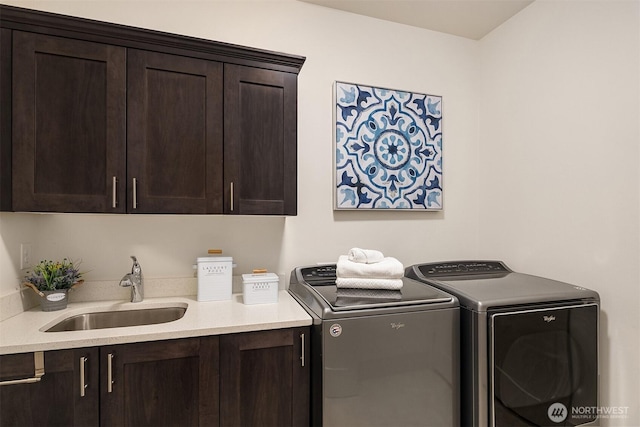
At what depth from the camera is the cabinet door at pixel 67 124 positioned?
55.1 inches

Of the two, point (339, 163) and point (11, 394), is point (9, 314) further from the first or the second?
point (339, 163)

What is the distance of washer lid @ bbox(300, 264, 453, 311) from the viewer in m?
1.51

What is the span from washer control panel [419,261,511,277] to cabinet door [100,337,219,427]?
1337 mm

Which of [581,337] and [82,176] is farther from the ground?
[82,176]

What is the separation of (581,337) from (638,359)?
0.79ft

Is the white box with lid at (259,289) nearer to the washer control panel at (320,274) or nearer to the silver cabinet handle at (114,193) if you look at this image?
the washer control panel at (320,274)

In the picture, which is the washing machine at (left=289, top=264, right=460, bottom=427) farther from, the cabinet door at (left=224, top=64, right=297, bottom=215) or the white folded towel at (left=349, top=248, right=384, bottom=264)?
the cabinet door at (left=224, top=64, right=297, bottom=215)

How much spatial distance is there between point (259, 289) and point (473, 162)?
186 cm

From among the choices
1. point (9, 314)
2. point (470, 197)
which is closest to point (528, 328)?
point (470, 197)

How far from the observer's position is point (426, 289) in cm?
177

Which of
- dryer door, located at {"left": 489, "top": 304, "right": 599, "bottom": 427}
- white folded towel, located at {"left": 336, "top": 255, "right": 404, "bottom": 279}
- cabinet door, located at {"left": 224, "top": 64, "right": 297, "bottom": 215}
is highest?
cabinet door, located at {"left": 224, "top": 64, "right": 297, "bottom": 215}

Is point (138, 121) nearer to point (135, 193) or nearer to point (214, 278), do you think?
point (135, 193)

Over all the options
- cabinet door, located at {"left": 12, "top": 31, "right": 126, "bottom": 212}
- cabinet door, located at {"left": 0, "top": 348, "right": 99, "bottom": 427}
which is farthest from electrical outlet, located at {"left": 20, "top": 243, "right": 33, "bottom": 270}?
cabinet door, located at {"left": 0, "top": 348, "right": 99, "bottom": 427}

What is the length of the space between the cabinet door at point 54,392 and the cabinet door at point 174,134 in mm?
641
